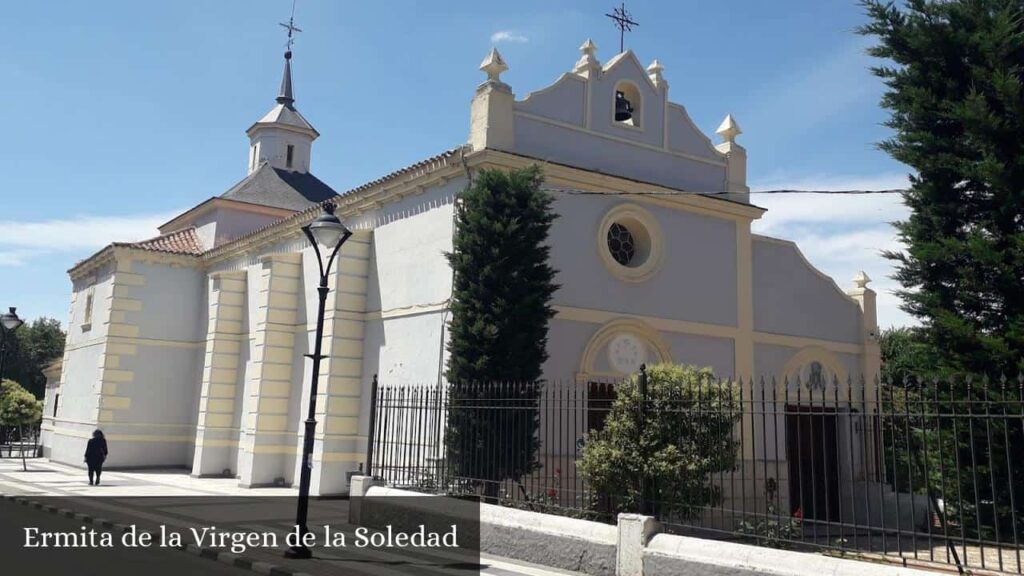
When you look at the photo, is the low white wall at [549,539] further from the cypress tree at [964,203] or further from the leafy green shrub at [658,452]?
the cypress tree at [964,203]

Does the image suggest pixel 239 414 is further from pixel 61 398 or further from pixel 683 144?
pixel 683 144

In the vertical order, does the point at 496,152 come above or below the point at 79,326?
above

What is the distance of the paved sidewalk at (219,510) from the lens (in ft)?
32.7

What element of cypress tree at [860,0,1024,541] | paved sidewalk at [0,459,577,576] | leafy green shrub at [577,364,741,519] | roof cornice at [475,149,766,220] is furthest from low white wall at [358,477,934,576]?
roof cornice at [475,149,766,220]

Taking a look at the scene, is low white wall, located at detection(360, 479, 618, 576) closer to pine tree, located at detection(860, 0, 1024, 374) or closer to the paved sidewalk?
the paved sidewalk

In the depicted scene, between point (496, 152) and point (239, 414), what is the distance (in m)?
12.3

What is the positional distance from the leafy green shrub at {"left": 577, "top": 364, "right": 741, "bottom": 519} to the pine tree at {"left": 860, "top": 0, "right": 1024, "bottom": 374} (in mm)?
3614

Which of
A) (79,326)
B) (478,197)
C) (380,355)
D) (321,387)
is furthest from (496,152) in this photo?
(79,326)

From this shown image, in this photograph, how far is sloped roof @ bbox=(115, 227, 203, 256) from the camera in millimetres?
27578

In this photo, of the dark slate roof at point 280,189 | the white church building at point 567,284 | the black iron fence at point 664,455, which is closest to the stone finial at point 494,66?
the white church building at point 567,284

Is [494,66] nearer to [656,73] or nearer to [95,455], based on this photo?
[656,73]

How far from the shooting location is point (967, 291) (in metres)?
12.4

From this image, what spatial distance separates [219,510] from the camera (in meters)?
15.5

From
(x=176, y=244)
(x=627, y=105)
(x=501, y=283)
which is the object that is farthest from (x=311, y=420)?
(x=176, y=244)
